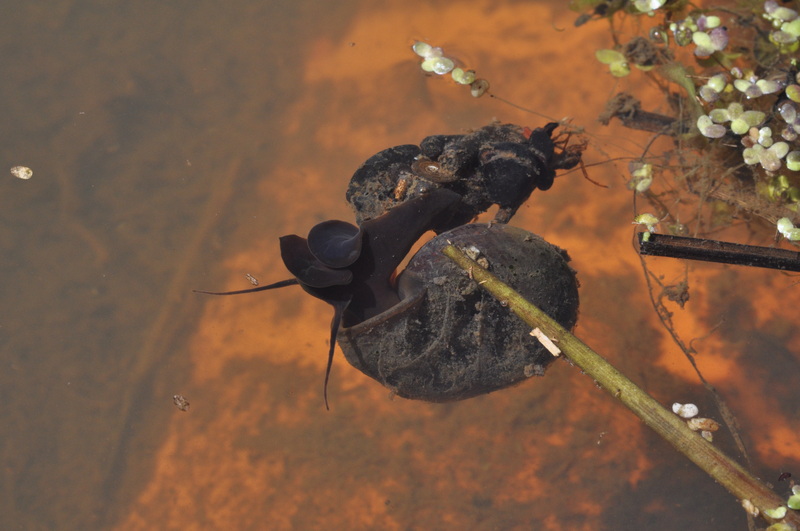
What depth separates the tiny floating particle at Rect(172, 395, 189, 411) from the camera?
3.11 m

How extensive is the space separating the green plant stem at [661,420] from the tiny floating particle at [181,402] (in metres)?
2.06

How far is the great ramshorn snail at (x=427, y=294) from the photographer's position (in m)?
2.11

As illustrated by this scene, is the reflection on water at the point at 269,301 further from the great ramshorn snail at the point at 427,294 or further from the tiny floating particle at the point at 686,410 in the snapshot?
the great ramshorn snail at the point at 427,294

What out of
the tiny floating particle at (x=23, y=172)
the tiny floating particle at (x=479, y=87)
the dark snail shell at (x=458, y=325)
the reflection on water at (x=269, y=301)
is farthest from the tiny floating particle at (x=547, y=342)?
the tiny floating particle at (x=23, y=172)

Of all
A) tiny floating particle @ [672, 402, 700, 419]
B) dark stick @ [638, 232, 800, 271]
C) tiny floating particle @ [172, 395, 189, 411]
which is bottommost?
tiny floating particle @ [172, 395, 189, 411]

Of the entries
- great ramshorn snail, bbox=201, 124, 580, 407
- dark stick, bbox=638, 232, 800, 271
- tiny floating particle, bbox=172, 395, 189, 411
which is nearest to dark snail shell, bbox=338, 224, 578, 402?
great ramshorn snail, bbox=201, 124, 580, 407

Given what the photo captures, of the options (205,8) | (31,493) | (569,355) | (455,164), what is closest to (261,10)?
(205,8)

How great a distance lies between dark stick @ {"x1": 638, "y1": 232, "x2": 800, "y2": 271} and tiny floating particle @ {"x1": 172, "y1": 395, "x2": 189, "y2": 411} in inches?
98.3

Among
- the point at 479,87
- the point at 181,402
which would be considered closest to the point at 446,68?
the point at 479,87

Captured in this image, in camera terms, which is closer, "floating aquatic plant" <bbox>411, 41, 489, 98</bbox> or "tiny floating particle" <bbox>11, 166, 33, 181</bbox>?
"floating aquatic plant" <bbox>411, 41, 489, 98</bbox>

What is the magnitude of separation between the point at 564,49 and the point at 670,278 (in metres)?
1.31

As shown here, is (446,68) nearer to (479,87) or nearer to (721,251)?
(479,87)

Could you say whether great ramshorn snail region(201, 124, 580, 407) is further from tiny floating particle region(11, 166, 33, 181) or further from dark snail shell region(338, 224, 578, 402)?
tiny floating particle region(11, 166, 33, 181)

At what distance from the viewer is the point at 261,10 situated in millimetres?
3271
